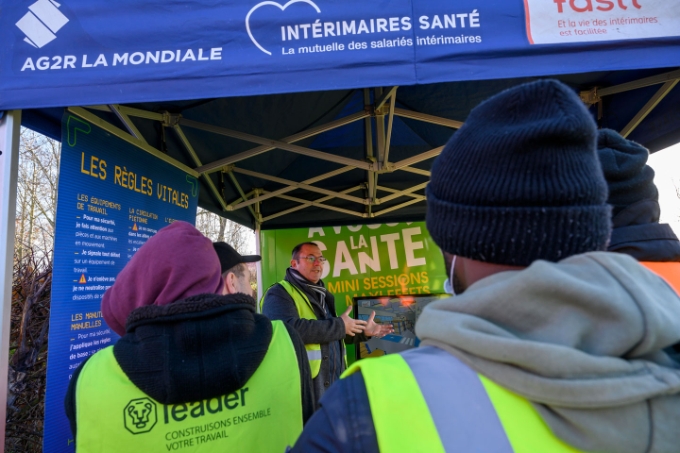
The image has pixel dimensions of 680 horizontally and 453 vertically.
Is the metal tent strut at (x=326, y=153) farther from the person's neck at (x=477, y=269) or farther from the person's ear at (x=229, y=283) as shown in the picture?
the person's neck at (x=477, y=269)

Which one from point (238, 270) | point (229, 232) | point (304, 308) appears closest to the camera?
point (238, 270)

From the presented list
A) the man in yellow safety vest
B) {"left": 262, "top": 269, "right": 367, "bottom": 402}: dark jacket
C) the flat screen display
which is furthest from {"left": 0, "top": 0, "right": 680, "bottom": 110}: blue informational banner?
the flat screen display

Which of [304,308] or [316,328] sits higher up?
[304,308]

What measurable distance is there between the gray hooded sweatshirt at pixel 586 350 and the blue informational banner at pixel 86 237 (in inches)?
71.4

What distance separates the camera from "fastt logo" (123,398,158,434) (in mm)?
1103

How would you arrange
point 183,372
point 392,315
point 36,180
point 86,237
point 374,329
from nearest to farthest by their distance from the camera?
point 183,372 < point 86,237 < point 374,329 < point 392,315 < point 36,180

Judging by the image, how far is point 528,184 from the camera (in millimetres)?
618

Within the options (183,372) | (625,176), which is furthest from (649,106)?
(183,372)

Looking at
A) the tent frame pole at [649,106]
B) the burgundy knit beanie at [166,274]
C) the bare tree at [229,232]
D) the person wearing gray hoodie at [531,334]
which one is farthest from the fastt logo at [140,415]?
the bare tree at [229,232]

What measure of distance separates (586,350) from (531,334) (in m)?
0.07

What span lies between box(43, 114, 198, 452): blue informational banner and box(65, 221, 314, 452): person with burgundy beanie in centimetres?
70

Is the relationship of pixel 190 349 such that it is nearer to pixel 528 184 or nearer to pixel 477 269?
pixel 477 269

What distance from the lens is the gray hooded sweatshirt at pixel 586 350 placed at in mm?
507

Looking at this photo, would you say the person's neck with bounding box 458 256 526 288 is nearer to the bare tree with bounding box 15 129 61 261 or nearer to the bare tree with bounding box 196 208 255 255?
the bare tree with bounding box 15 129 61 261
